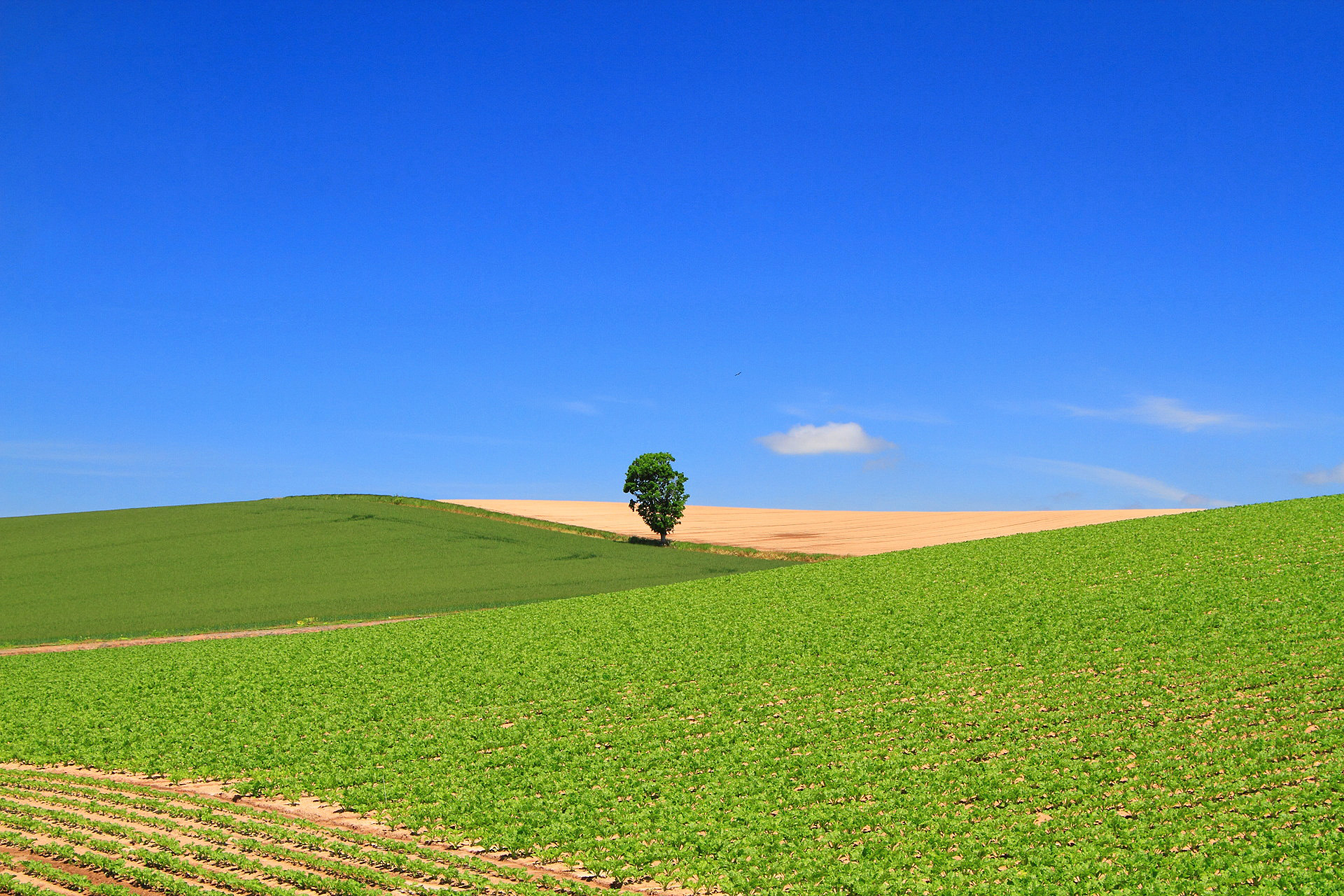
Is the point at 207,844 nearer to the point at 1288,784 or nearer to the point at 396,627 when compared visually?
the point at 1288,784

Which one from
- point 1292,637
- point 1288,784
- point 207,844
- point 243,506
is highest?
point 243,506

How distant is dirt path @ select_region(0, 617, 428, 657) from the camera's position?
3221 cm

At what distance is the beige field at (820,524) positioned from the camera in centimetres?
6369

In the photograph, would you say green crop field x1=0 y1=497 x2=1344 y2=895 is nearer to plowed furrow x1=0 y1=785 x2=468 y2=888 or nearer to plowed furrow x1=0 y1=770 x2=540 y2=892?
plowed furrow x1=0 y1=770 x2=540 y2=892

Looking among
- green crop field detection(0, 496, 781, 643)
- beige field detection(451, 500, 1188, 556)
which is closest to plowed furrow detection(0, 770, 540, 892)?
green crop field detection(0, 496, 781, 643)

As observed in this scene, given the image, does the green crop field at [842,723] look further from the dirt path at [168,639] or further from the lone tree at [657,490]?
the lone tree at [657,490]

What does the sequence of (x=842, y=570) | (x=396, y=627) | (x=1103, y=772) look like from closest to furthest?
(x=1103, y=772), (x=396, y=627), (x=842, y=570)

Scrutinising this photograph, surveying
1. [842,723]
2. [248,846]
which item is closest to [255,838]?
[248,846]

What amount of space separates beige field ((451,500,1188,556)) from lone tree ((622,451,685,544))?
4.00 m

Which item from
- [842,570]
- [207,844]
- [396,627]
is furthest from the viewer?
[842,570]

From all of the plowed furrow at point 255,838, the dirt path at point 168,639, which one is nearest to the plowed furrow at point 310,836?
the plowed furrow at point 255,838

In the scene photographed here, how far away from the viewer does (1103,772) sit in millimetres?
13227

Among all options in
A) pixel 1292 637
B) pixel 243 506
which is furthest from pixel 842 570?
pixel 243 506

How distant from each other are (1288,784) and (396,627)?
1010 inches
